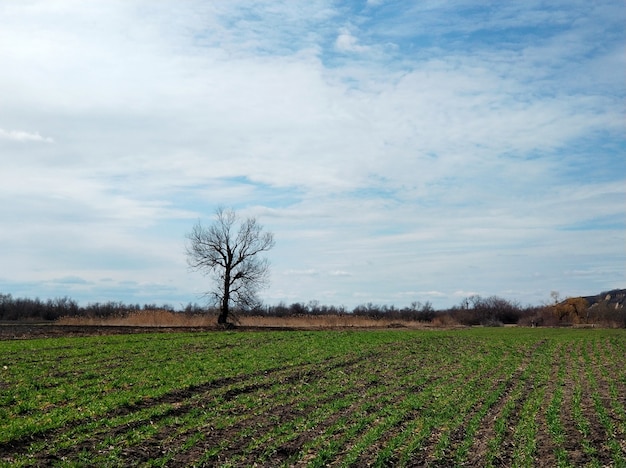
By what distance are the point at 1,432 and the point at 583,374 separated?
24.1m

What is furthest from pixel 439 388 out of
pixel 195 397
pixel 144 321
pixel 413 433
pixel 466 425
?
pixel 144 321

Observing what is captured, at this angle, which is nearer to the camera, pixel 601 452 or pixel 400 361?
pixel 601 452

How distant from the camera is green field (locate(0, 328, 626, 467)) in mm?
12195

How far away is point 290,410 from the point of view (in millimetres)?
16312

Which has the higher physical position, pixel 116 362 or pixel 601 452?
pixel 116 362

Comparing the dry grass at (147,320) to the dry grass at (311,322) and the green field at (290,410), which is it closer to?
the dry grass at (311,322)

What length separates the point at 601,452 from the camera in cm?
1316

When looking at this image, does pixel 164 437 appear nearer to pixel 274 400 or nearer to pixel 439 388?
pixel 274 400

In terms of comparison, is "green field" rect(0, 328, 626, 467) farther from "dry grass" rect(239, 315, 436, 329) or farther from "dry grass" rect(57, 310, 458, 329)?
"dry grass" rect(239, 315, 436, 329)

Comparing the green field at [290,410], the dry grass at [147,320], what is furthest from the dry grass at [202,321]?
the green field at [290,410]

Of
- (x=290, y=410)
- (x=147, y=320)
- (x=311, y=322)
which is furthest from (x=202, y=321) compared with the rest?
(x=290, y=410)

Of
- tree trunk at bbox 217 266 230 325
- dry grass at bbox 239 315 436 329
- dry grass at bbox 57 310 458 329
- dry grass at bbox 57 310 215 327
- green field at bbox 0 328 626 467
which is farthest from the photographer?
dry grass at bbox 239 315 436 329

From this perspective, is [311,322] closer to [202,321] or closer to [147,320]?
[202,321]

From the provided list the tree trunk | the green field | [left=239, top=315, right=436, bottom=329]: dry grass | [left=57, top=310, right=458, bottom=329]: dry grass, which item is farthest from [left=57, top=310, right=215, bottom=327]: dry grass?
the green field
